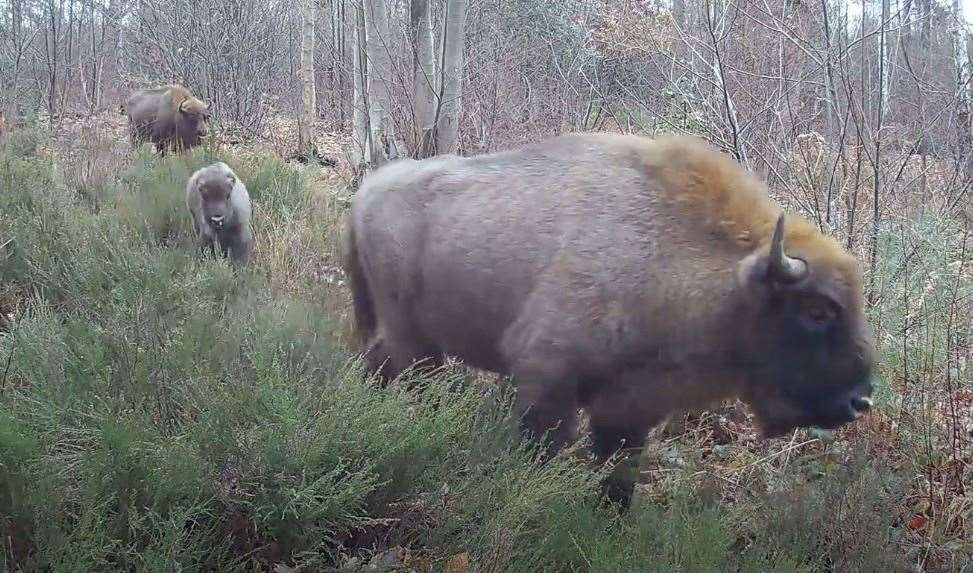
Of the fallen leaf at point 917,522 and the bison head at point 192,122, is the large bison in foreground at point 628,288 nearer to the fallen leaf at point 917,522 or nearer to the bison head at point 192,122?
the fallen leaf at point 917,522

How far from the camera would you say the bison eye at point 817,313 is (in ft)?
11.4

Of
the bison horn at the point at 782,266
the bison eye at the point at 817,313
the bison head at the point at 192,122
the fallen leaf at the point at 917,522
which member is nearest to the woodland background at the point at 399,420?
the fallen leaf at the point at 917,522

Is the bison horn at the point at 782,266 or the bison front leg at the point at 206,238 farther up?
the bison horn at the point at 782,266

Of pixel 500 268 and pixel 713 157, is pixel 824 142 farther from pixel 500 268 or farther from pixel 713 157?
pixel 500 268

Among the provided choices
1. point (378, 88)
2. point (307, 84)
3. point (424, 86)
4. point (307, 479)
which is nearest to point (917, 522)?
point (307, 479)

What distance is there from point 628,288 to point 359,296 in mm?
1841

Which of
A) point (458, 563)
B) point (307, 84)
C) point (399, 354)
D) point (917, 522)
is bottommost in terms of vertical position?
point (917, 522)

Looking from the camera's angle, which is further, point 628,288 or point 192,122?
point 192,122

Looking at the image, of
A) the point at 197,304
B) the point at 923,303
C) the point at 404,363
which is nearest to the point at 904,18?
the point at 923,303

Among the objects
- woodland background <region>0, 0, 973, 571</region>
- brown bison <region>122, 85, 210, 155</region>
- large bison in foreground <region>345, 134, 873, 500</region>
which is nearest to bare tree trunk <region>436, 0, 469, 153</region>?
woodland background <region>0, 0, 973, 571</region>

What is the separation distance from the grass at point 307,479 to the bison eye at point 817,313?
0.93 meters

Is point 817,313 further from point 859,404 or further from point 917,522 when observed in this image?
point 917,522

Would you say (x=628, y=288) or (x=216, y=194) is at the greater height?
(x=628, y=288)

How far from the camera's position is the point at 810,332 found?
11.5ft
